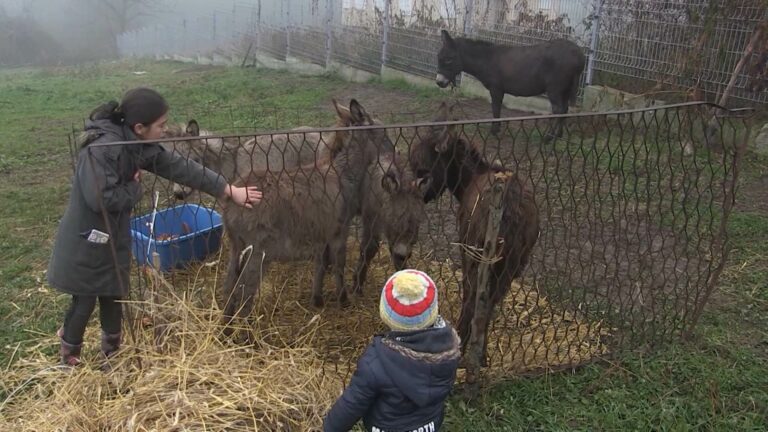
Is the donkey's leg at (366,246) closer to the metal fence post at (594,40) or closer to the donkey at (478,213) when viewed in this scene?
the donkey at (478,213)

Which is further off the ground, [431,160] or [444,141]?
[444,141]

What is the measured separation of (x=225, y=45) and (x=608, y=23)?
64.3ft

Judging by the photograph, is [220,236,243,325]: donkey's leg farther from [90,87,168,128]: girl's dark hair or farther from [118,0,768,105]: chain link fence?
[118,0,768,105]: chain link fence

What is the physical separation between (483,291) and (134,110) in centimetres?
215

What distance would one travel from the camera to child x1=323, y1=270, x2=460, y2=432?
8.30 feet

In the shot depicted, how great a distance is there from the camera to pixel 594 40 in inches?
451

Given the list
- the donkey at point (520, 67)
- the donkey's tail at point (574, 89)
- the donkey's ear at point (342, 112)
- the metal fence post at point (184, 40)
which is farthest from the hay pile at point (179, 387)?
→ the metal fence post at point (184, 40)

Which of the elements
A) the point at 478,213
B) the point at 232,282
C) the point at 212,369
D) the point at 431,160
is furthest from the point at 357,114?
the point at 212,369

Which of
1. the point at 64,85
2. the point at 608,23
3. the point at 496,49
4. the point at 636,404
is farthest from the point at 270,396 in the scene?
the point at 64,85

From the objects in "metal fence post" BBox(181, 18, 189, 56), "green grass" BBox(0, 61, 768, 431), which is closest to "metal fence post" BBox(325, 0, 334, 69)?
"green grass" BBox(0, 61, 768, 431)

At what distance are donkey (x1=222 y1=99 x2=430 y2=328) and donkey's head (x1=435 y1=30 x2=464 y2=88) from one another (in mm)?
7560

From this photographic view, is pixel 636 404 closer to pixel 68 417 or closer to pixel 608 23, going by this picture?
pixel 68 417

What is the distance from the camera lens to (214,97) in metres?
15.0

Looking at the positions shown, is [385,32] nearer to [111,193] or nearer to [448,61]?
[448,61]
